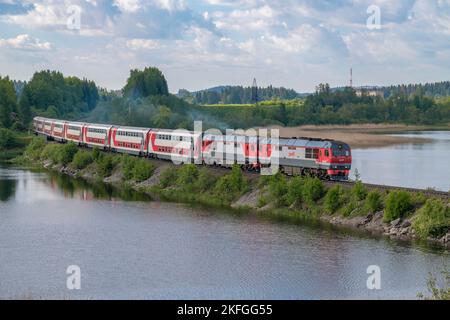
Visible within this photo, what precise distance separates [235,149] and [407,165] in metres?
36.0

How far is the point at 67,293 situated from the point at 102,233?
1683 cm

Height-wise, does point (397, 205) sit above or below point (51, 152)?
above

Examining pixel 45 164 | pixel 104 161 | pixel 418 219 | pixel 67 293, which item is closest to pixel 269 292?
pixel 67 293

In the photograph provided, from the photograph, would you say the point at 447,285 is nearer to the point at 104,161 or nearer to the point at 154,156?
the point at 154,156

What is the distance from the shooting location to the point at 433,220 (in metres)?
52.1

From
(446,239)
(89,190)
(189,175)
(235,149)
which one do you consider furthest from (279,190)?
(89,190)

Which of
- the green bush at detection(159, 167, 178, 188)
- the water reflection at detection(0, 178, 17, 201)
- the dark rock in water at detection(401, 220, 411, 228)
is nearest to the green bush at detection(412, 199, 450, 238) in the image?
the dark rock in water at detection(401, 220, 411, 228)

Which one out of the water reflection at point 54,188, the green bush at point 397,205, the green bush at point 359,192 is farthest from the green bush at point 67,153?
the green bush at point 397,205

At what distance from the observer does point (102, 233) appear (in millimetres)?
55938

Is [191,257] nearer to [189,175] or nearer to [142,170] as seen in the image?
[189,175]

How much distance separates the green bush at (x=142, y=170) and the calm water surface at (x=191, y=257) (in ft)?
64.1

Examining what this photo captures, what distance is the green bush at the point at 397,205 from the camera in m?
55.3

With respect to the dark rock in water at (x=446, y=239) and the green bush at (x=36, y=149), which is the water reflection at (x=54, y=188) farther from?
the dark rock in water at (x=446, y=239)

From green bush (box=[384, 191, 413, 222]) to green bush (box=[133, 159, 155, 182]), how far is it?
121 feet
